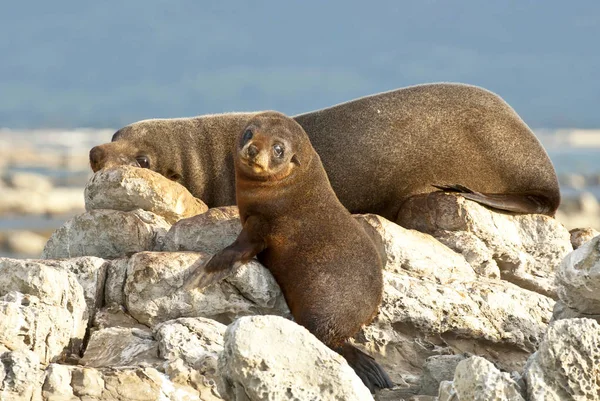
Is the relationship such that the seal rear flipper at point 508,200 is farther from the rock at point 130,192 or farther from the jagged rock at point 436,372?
the jagged rock at point 436,372

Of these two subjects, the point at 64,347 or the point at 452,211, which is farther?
the point at 452,211

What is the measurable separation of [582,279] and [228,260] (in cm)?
251

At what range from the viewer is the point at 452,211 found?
10.6 metres

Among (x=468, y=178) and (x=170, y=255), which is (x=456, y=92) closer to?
(x=468, y=178)

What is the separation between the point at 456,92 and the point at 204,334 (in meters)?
5.53

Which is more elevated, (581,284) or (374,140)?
(374,140)

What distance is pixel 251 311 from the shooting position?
8.60 metres

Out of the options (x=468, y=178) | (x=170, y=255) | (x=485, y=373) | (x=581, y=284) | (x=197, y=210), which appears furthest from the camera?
(x=468, y=178)

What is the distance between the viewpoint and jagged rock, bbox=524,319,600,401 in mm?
6387

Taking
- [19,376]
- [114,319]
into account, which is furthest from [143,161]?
[19,376]

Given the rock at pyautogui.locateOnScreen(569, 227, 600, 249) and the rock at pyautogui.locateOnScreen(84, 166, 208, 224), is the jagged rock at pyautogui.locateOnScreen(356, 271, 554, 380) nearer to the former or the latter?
the rock at pyautogui.locateOnScreen(84, 166, 208, 224)

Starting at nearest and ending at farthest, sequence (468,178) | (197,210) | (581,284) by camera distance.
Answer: (581,284) < (197,210) < (468,178)

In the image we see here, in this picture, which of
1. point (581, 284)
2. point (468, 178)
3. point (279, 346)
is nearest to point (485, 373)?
point (279, 346)

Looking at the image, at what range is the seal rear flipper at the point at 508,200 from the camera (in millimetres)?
10984
